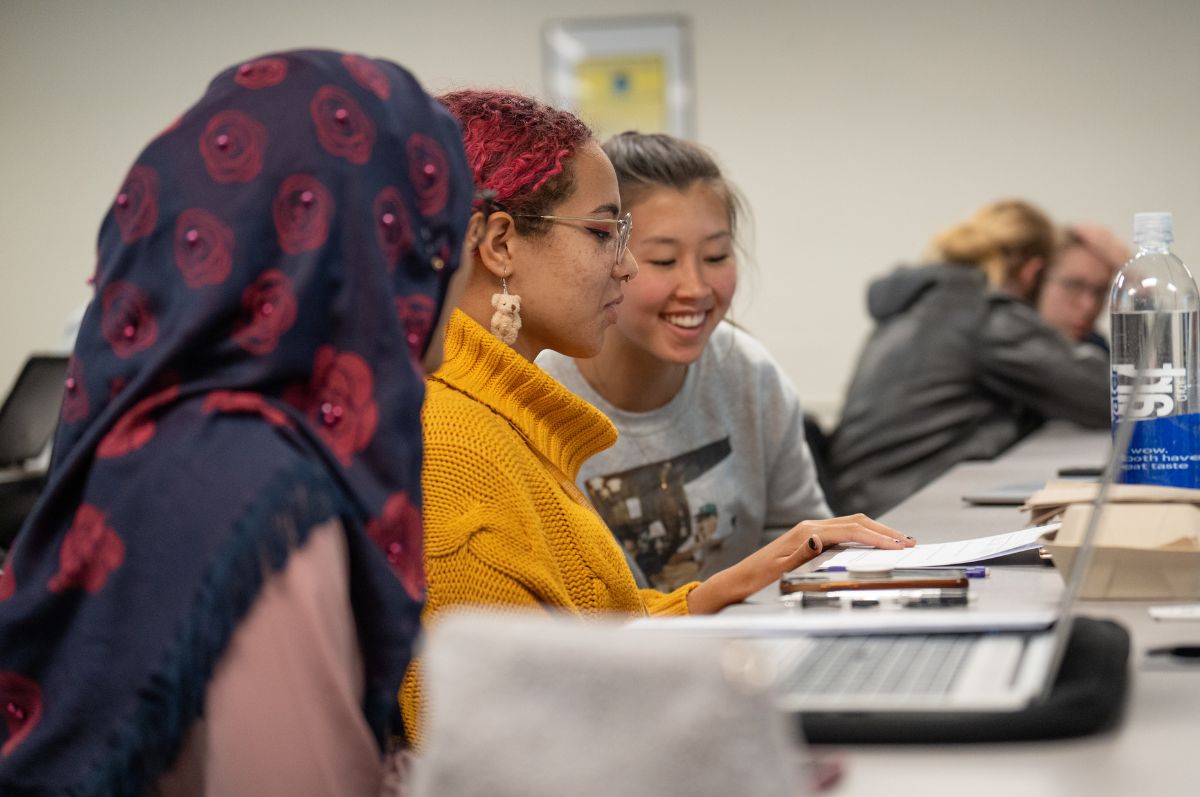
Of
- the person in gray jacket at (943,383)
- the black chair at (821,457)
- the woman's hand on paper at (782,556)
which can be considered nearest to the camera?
the woman's hand on paper at (782,556)

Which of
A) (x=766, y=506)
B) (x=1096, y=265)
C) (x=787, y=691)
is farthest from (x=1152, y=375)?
(x=1096, y=265)

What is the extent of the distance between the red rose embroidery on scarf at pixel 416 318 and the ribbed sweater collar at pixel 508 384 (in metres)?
0.38

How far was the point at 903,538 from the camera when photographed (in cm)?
157

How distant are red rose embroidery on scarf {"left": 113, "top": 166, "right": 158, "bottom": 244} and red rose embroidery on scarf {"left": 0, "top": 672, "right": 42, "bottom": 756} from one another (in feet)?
1.04

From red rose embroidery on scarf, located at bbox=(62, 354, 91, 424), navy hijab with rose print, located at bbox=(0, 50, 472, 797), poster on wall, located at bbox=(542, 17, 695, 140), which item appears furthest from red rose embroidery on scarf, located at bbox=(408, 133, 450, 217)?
poster on wall, located at bbox=(542, 17, 695, 140)

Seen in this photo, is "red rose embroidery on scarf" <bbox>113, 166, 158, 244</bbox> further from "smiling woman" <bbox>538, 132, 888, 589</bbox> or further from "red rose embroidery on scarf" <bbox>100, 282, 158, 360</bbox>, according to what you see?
"smiling woman" <bbox>538, 132, 888, 589</bbox>

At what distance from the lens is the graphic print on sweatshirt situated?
2146 millimetres

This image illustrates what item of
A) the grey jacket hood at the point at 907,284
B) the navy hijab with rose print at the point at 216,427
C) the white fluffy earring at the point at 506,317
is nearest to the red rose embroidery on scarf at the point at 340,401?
the navy hijab with rose print at the point at 216,427

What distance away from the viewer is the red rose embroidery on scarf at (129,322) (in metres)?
0.98

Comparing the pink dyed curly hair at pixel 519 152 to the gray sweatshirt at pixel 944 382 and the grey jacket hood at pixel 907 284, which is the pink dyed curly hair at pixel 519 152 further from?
the grey jacket hood at pixel 907 284

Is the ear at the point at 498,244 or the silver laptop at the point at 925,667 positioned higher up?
the ear at the point at 498,244

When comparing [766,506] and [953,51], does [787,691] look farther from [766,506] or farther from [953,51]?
[953,51]

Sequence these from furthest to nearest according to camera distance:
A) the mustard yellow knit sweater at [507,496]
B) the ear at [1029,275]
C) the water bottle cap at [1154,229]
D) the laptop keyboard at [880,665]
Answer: the ear at [1029,275]
the water bottle cap at [1154,229]
the mustard yellow knit sweater at [507,496]
the laptop keyboard at [880,665]

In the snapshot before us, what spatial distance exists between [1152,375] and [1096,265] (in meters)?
3.08
